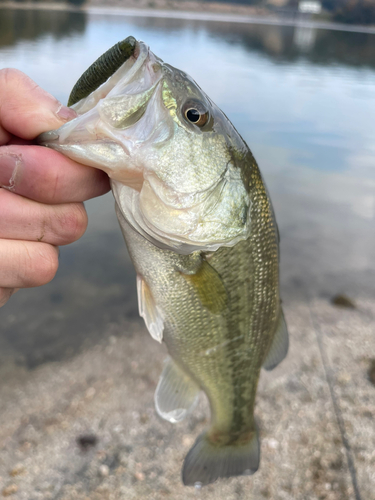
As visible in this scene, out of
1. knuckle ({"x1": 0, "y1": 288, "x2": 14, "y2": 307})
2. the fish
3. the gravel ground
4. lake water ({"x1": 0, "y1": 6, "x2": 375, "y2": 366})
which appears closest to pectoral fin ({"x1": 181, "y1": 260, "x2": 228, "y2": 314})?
the fish

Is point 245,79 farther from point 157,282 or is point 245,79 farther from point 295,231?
point 157,282

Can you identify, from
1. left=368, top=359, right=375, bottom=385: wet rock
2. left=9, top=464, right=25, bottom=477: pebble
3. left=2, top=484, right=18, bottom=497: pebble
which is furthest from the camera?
left=368, top=359, right=375, bottom=385: wet rock

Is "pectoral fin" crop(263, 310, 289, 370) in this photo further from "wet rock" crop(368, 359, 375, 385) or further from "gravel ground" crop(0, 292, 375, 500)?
"wet rock" crop(368, 359, 375, 385)

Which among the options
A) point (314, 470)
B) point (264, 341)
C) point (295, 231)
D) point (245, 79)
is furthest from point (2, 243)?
point (245, 79)

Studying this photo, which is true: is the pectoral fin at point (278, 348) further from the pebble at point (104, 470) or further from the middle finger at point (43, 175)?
the pebble at point (104, 470)

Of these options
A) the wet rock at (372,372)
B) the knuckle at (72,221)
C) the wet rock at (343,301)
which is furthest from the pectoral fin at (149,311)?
the wet rock at (343,301)

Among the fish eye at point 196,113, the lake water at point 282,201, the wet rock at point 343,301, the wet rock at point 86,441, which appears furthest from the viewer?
the wet rock at point 343,301

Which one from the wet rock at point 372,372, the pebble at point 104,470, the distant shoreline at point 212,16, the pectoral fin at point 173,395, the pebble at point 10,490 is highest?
the distant shoreline at point 212,16

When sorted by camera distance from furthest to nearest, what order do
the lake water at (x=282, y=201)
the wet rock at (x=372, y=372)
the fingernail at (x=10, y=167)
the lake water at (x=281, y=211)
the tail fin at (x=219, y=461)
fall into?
the lake water at (x=282, y=201) → the lake water at (x=281, y=211) → the wet rock at (x=372, y=372) → the tail fin at (x=219, y=461) → the fingernail at (x=10, y=167)
